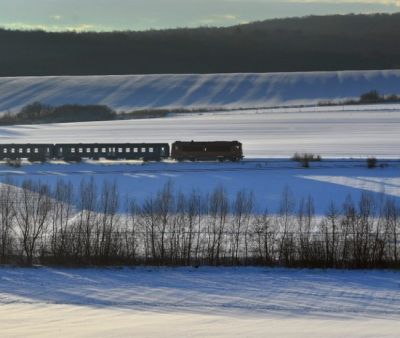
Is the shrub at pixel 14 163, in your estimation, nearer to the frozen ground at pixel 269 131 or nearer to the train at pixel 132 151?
the train at pixel 132 151

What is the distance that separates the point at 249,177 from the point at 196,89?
62865mm

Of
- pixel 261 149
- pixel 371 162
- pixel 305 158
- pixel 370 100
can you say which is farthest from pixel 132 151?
pixel 370 100

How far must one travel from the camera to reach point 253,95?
101562 mm

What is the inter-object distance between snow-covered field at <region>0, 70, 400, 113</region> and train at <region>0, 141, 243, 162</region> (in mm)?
42147

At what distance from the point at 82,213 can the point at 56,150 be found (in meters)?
20.8

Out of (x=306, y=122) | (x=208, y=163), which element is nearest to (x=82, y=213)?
Result: (x=208, y=163)

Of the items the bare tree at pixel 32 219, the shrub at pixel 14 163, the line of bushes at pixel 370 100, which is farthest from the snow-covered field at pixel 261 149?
the bare tree at pixel 32 219

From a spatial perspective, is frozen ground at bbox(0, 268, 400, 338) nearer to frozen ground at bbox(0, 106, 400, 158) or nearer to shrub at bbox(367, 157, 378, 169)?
shrub at bbox(367, 157, 378, 169)

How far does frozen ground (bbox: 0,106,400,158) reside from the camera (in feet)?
182

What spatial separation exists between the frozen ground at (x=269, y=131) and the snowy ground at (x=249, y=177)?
5.02 metres

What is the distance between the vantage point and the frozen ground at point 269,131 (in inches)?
2181

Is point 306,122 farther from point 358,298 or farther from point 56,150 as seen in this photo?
point 358,298

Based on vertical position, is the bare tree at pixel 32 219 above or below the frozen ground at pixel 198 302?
above

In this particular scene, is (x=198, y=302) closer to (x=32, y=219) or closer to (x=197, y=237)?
(x=197, y=237)
